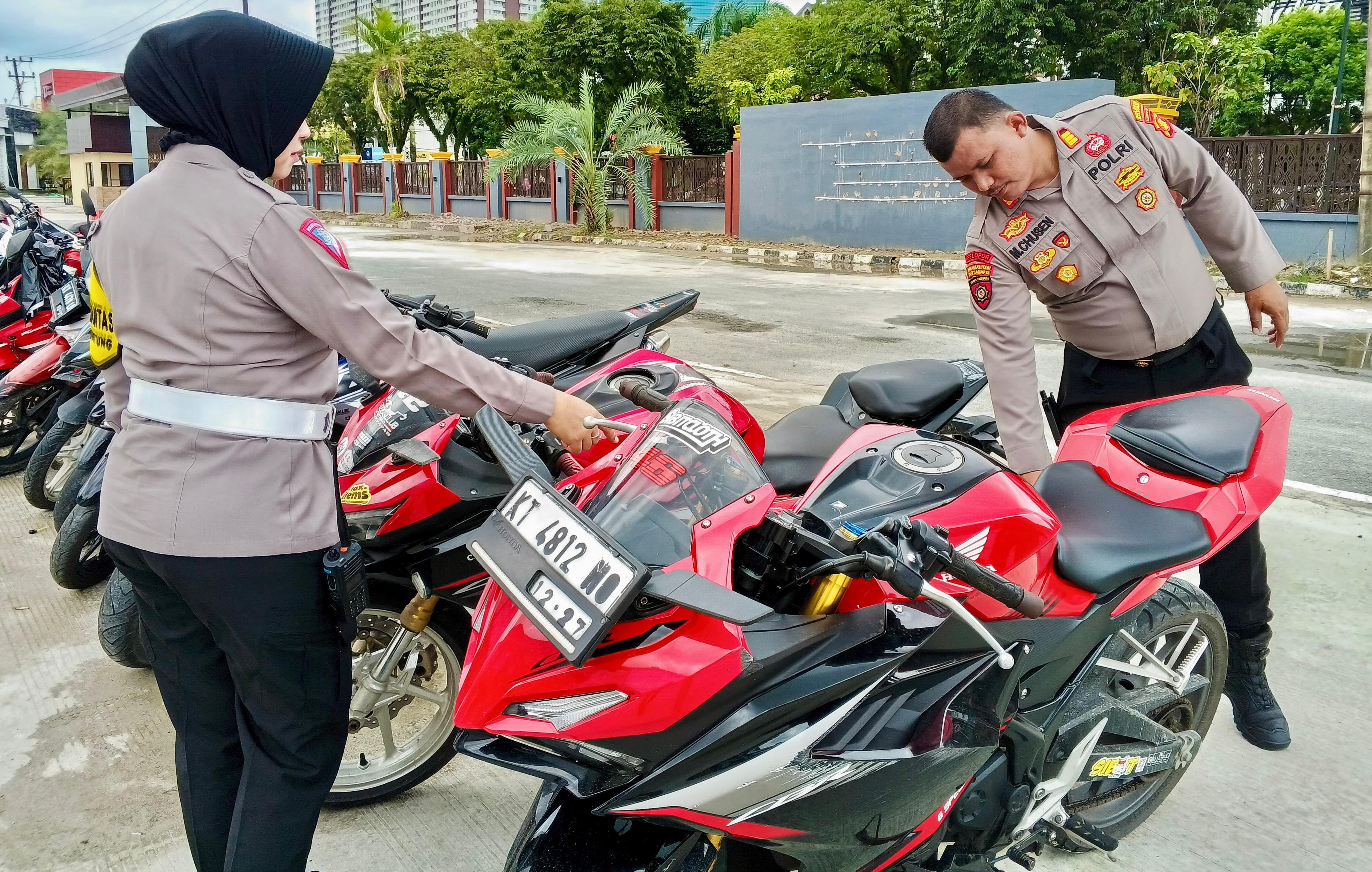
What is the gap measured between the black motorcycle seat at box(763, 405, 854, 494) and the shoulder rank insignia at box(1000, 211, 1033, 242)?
2.14 feet

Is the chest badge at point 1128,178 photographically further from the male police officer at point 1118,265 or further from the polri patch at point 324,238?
the polri patch at point 324,238

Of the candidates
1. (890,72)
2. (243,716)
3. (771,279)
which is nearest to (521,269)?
(771,279)

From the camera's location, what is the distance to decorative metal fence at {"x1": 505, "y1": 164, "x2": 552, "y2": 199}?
24.7m

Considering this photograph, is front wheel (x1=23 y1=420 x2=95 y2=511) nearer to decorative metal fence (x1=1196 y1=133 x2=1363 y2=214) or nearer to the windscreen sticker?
the windscreen sticker

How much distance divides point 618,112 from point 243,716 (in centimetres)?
1975

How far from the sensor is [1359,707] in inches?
115

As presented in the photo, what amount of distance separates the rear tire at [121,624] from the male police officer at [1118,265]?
8.09ft

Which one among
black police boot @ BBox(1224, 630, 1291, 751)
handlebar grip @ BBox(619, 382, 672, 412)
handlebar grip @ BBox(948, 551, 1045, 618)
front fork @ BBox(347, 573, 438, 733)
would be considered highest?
handlebar grip @ BBox(619, 382, 672, 412)

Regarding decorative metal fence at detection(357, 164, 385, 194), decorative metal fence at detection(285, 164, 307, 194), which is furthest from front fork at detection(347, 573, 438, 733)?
decorative metal fence at detection(285, 164, 307, 194)

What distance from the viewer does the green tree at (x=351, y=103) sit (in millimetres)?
39188

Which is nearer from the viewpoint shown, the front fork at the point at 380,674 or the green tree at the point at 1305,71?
the front fork at the point at 380,674

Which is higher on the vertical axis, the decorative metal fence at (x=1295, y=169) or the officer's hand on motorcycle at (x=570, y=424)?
the decorative metal fence at (x=1295, y=169)

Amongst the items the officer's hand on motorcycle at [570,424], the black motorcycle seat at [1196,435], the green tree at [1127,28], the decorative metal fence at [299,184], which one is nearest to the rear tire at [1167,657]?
the black motorcycle seat at [1196,435]

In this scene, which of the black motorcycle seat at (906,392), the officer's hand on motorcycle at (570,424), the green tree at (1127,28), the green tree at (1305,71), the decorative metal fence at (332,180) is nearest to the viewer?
the officer's hand on motorcycle at (570,424)
